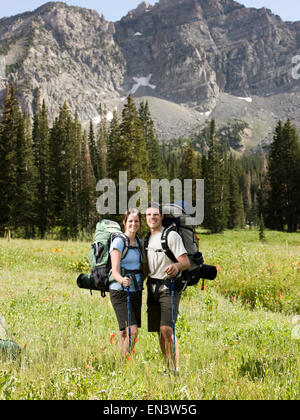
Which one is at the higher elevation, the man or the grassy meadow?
the man

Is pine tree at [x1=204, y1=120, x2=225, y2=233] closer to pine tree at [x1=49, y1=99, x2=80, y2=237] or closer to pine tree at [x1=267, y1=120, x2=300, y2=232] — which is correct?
pine tree at [x1=267, y1=120, x2=300, y2=232]

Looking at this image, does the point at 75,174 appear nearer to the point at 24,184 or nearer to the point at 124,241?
the point at 24,184

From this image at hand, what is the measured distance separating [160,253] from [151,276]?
31 cm

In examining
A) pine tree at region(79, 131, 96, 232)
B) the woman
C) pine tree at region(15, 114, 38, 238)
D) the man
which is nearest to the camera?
the man

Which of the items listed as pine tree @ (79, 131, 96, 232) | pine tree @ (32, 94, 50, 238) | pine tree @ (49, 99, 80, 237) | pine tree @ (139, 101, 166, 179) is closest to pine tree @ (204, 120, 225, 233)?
pine tree @ (139, 101, 166, 179)

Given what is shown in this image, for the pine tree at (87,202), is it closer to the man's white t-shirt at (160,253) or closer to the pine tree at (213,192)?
the pine tree at (213,192)

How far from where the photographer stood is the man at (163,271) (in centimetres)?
397

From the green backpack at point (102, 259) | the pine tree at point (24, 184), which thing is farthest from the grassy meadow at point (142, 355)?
the pine tree at point (24, 184)

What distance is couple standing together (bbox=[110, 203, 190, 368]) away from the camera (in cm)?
401

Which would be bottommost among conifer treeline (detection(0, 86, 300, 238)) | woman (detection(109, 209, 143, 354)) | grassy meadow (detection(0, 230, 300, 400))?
grassy meadow (detection(0, 230, 300, 400))

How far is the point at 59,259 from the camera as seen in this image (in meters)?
15.1
